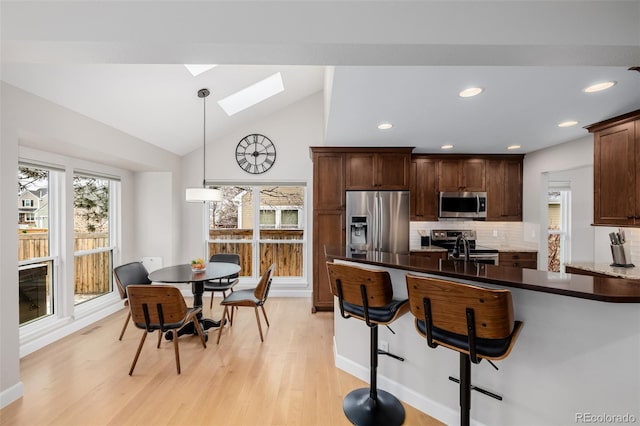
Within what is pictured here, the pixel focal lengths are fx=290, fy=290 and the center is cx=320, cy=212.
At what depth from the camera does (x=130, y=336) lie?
3.34 m

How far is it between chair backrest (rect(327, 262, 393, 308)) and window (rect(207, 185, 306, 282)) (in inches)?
118

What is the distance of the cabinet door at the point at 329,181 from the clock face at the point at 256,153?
1.13 metres

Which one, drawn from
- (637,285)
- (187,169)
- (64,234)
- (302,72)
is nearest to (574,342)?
(637,285)

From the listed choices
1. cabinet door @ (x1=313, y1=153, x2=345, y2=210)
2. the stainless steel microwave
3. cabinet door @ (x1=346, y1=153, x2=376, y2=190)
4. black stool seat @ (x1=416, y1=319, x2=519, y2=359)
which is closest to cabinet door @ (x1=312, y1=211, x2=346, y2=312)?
cabinet door @ (x1=313, y1=153, x2=345, y2=210)

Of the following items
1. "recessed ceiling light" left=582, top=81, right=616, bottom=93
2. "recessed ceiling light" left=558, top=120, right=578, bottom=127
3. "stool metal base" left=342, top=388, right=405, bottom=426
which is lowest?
"stool metal base" left=342, top=388, right=405, bottom=426

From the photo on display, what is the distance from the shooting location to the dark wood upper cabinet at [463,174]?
4.61 m

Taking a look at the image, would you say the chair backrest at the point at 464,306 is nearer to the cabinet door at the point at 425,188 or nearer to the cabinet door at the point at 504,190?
the cabinet door at the point at 425,188

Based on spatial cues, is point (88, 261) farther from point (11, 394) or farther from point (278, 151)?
point (278, 151)

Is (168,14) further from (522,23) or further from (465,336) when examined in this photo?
(465,336)

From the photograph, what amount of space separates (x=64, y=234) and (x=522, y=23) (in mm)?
4650

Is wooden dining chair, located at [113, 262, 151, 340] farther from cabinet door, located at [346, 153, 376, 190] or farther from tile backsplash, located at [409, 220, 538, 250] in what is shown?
tile backsplash, located at [409, 220, 538, 250]

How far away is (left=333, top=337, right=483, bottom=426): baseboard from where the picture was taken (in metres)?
1.95

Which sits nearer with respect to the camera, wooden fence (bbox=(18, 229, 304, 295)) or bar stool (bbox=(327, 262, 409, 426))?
bar stool (bbox=(327, 262, 409, 426))

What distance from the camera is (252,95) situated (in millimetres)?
4219
